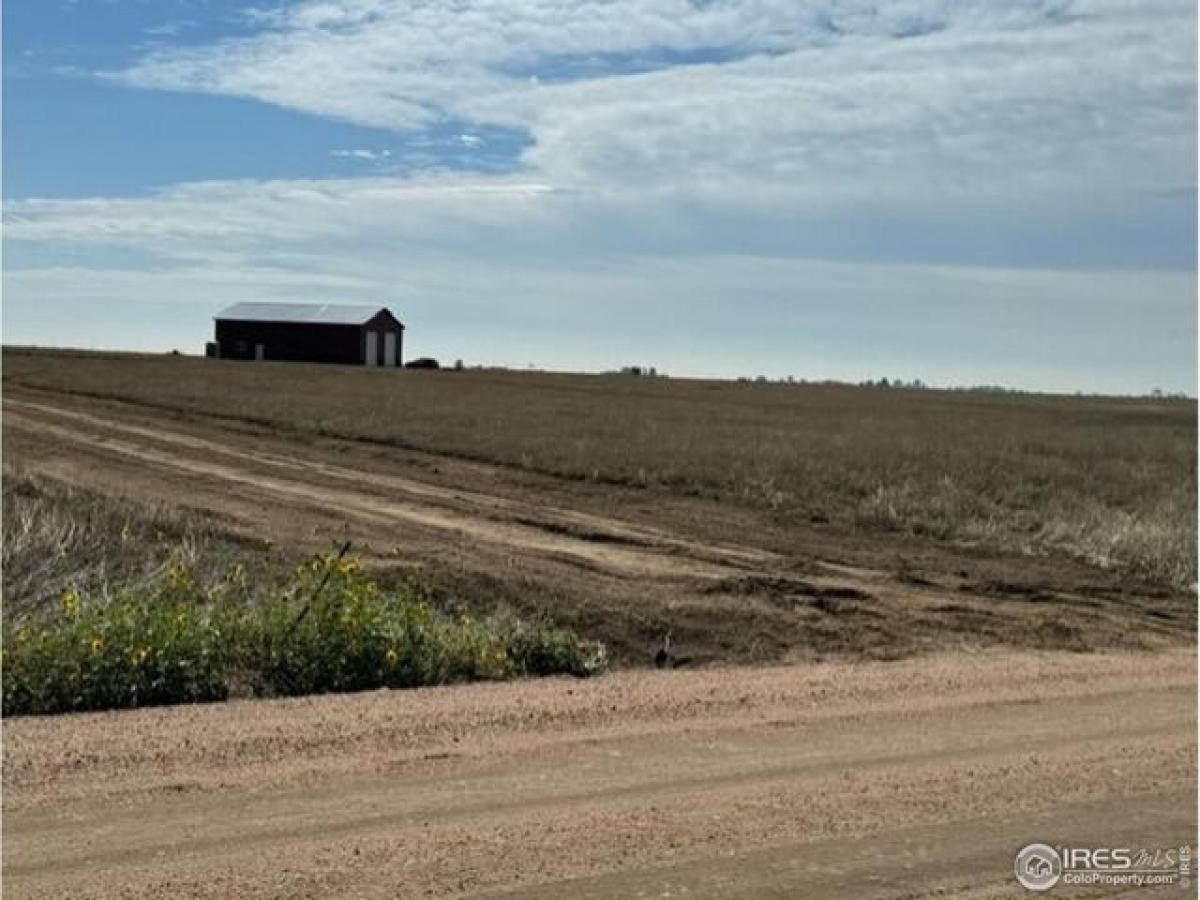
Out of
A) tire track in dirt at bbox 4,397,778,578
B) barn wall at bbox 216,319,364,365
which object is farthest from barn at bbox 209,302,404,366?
tire track in dirt at bbox 4,397,778,578

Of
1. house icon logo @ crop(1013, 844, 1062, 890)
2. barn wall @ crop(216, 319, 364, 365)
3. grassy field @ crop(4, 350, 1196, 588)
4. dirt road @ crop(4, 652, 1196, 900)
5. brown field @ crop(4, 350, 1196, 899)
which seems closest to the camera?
dirt road @ crop(4, 652, 1196, 900)

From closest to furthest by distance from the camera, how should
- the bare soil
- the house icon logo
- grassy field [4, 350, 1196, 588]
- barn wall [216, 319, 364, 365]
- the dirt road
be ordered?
1. the dirt road
2. the house icon logo
3. the bare soil
4. grassy field [4, 350, 1196, 588]
5. barn wall [216, 319, 364, 365]

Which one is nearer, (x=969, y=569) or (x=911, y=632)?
(x=911, y=632)

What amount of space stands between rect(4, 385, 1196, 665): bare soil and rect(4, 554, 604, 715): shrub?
148cm

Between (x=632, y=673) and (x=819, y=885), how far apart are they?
5151mm

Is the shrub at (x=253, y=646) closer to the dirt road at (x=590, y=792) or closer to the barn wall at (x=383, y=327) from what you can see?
the dirt road at (x=590, y=792)

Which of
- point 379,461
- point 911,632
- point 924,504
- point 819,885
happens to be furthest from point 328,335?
point 819,885

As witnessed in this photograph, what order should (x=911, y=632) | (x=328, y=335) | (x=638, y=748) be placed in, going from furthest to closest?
1. (x=328, y=335)
2. (x=911, y=632)
3. (x=638, y=748)

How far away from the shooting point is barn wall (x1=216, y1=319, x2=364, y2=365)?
102 meters

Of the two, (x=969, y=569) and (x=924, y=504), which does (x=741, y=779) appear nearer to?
(x=969, y=569)

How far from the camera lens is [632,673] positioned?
1053 cm

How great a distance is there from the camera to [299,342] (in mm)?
102750

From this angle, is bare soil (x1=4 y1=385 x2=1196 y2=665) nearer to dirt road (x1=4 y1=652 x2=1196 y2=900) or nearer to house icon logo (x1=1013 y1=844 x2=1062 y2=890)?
dirt road (x1=4 y1=652 x2=1196 y2=900)

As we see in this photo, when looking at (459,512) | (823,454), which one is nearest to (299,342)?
(823,454)
